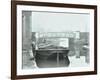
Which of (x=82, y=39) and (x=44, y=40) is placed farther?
(x=82, y=39)

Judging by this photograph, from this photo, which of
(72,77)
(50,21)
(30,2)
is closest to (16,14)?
(30,2)

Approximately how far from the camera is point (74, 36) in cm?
164

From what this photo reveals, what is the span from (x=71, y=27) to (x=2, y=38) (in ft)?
3.30

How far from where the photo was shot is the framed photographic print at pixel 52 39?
4.89 ft

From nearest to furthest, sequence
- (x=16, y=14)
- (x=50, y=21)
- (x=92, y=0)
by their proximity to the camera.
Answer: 1. (x=16, y=14)
2. (x=50, y=21)
3. (x=92, y=0)

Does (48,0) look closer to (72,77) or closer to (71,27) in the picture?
(71,27)

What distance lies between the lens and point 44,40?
1566 mm

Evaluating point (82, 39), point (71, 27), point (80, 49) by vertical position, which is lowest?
point (80, 49)

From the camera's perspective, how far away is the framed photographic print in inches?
58.6

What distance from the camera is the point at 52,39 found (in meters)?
1.59

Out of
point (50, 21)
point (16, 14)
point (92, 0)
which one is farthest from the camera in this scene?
point (92, 0)

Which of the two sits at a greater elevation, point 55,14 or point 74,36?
point 55,14

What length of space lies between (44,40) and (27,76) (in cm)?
39

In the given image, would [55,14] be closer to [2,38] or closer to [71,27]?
[71,27]
